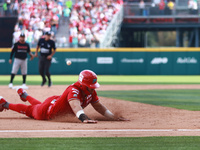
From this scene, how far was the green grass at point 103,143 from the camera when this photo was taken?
4.91 meters

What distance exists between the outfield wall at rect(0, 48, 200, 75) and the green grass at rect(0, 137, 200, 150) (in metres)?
22.4

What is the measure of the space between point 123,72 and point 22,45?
13454 millimetres

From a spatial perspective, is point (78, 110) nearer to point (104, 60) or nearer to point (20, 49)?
point (20, 49)

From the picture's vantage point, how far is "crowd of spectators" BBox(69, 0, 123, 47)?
2834cm

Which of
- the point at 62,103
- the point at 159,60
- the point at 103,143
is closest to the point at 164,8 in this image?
the point at 159,60

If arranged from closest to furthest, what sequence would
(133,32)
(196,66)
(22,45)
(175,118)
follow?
(175,118) → (22,45) → (196,66) → (133,32)

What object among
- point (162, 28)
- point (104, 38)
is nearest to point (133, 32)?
point (162, 28)

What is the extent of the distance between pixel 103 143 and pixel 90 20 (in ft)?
81.9

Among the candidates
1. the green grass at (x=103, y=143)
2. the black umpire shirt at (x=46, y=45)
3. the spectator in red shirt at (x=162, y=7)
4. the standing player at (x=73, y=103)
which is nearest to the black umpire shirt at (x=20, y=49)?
the black umpire shirt at (x=46, y=45)

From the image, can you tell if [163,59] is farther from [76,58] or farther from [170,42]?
[170,42]

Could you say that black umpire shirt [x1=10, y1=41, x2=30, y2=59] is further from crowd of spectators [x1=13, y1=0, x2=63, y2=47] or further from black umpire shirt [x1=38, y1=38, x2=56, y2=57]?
crowd of spectators [x1=13, y1=0, x2=63, y2=47]

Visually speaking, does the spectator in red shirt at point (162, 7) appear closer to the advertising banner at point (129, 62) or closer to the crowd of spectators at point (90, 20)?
the crowd of spectators at point (90, 20)

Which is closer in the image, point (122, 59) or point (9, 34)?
point (122, 59)

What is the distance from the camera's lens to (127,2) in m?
34.3
